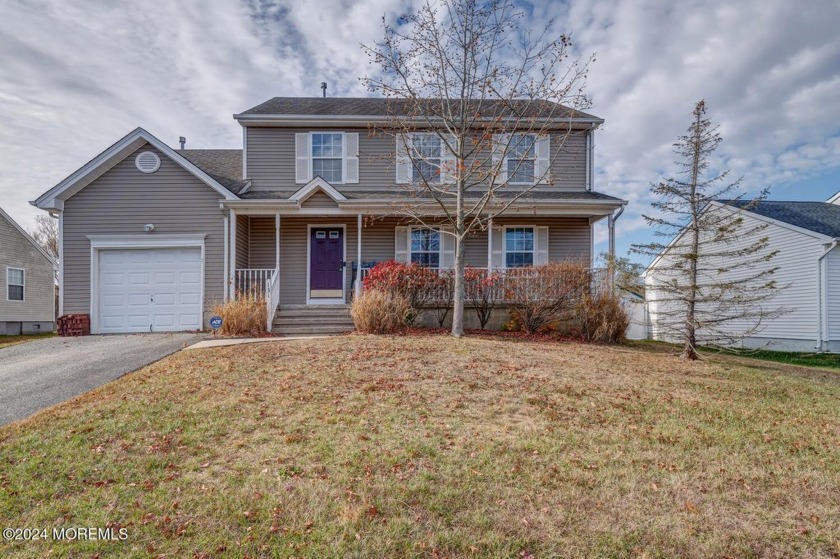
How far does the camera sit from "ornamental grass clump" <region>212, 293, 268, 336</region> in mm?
9977

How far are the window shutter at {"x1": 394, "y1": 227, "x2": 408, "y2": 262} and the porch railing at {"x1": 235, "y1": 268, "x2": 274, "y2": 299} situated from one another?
12.8 feet

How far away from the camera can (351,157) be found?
1354 centimetres

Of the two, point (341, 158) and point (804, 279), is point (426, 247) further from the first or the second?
point (804, 279)

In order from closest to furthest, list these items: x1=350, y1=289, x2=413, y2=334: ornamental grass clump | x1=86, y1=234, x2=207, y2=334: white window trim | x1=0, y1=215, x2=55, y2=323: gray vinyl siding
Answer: x1=350, y1=289, x2=413, y2=334: ornamental grass clump < x1=86, y1=234, x2=207, y2=334: white window trim < x1=0, y1=215, x2=55, y2=323: gray vinyl siding

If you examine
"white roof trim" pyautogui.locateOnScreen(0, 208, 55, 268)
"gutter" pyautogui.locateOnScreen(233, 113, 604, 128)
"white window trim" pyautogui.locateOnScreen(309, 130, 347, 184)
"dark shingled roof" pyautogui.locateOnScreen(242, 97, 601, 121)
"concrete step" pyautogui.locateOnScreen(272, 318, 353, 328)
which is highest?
"dark shingled roof" pyautogui.locateOnScreen(242, 97, 601, 121)

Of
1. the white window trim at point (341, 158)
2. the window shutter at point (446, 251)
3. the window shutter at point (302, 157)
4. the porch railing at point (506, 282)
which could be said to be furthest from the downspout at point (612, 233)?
the window shutter at point (302, 157)

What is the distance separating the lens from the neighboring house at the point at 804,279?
13.2 m

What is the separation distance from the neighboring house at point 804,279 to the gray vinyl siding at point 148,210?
42.1 ft

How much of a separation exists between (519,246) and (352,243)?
544cm

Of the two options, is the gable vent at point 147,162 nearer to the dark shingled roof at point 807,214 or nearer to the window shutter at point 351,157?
the window shutter at point 351,157

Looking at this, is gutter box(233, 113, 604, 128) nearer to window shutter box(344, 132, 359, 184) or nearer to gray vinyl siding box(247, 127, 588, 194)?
gray vinyl siding box(247, 127, 588, 194)

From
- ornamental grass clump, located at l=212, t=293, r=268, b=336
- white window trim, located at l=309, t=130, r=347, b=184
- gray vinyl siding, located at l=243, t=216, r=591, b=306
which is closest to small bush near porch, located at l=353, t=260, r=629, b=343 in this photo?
ornamental grass clump, located at l=212, t=293, r=268, b=336

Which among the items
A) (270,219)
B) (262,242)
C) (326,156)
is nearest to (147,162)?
(270,219)

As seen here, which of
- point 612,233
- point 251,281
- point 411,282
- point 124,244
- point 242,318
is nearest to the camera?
point 242,318
